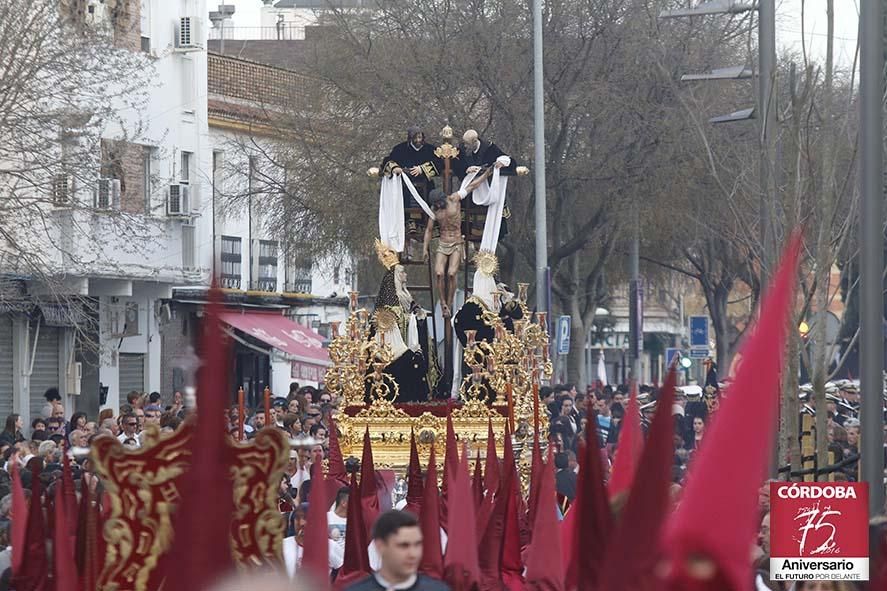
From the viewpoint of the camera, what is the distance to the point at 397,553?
283 inches

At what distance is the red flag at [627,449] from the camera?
319 inches

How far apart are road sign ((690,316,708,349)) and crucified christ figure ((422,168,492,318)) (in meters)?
19.5

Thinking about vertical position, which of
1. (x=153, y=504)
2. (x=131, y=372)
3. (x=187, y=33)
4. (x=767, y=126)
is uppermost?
(x=187, y=33)

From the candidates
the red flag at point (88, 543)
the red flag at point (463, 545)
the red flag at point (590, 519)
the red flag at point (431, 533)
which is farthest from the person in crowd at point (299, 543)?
the red flag at point (590, 519)

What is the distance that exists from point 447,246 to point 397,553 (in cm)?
1090

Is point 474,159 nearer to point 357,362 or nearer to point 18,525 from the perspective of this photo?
point 357,362

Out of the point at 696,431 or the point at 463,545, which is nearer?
the point at 463,545

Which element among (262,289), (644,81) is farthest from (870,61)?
(262,289)

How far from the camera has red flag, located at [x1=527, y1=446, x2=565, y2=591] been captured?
9.98 meters

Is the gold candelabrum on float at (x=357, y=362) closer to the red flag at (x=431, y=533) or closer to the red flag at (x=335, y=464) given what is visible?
the red flag at (x=335, y=464)

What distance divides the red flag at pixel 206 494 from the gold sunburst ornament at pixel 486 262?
1245cm

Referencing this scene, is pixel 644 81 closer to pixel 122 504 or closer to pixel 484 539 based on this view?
pixel 484 539

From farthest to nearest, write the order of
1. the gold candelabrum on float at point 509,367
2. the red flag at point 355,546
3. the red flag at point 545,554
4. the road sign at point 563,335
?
the road sign at point 563,335 < the gold candelabrum on float at point 509,367 < the red flag at point 355,546 < the red flag at point 545,554

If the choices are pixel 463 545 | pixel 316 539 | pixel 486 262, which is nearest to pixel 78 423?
pixel 486 262
